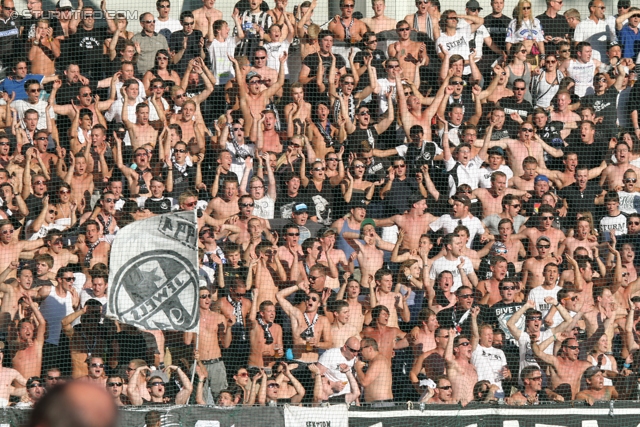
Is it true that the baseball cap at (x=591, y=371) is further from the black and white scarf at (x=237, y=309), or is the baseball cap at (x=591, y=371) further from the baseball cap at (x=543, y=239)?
the black and white scarf at (x=237, y=309)

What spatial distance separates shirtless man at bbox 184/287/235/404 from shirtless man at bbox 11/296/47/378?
1.39 meters

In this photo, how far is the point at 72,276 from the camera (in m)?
10.6

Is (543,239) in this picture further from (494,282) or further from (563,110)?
(563,110)

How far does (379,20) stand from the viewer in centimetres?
1302

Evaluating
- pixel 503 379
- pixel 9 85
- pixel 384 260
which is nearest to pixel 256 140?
pixel 384 260

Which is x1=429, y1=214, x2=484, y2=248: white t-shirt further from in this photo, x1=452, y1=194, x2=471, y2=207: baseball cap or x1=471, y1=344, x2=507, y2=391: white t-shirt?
x1=471, y1=344, x2=507, y2=391: white t-shirt

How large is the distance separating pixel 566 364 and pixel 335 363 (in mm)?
2261

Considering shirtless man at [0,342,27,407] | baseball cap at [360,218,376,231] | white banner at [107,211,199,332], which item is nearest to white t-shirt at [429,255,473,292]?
baseball cap at [360,218,376,231]

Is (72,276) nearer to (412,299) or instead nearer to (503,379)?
(412,299)

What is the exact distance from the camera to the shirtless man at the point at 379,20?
12953 millimetres

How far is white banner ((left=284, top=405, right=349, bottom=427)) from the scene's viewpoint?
31.4ft

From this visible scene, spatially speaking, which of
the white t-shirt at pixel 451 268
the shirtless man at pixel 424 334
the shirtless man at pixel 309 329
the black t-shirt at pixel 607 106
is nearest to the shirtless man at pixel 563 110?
the black t-shirt at pixel 607 106

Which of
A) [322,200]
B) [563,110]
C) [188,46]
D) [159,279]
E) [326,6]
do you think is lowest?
[159,279]

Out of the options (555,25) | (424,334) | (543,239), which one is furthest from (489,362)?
(555,25)
